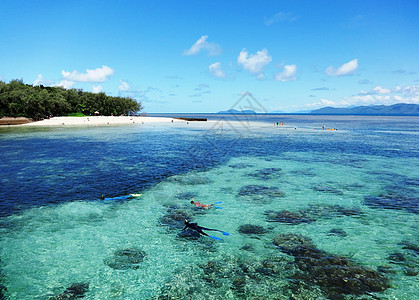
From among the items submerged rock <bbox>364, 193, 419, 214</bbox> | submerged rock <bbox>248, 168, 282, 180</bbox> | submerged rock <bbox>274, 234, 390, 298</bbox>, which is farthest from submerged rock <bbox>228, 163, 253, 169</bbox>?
submerged rock <bbox>274, 234, 390, 298</bbox>

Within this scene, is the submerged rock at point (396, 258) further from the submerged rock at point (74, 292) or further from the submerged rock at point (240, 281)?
the submerged rock at point (74, 292)

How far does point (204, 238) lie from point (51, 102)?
477 feet

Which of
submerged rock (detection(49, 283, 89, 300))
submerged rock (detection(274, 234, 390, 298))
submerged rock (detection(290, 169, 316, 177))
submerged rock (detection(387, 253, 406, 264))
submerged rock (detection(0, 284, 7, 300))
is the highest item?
submerged rock (detection(290, 169, 316, 177))

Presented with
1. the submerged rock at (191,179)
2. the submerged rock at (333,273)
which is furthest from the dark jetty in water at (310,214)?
the submerged rock at (191,179)

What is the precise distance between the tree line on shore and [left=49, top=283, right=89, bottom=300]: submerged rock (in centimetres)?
13109

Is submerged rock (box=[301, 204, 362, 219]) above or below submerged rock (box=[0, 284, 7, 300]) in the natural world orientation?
above

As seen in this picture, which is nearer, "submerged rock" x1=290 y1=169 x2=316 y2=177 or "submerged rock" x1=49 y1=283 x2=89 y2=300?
"submerged rock" x1=49 y1=283 x2=89 y2=300

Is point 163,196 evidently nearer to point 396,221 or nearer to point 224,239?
point 224,239

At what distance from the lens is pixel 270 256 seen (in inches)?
569

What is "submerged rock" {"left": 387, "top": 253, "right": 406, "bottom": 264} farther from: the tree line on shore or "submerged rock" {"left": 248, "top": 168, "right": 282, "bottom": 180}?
the tree line on shore

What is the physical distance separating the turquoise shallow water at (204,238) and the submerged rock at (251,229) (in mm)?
145

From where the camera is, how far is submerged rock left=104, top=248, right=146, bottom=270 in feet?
45.3

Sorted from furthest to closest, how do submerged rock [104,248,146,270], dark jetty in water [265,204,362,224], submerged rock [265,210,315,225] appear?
dark jetty in water [265,204,362,224], submerged rock [265,210,315,225], submerged rock [104,248,146,270]

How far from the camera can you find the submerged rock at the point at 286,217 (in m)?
19.1
